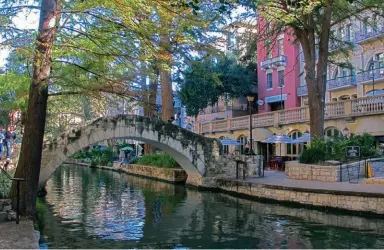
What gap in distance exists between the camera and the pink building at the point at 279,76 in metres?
38.6

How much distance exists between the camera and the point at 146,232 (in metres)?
11.6

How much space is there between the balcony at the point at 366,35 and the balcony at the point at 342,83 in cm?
297

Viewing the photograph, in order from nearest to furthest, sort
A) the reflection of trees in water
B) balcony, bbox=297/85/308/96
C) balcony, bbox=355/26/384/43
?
the reflection of trees in water
balcony, bbox=355/26/384/43
balcony, bbox=297/85/308/96

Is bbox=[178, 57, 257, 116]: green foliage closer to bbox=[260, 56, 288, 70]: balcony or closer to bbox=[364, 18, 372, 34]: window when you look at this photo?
bbox=[260, 56, 288, 70]: balcony

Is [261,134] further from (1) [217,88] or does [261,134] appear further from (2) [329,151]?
(2) [329,151]

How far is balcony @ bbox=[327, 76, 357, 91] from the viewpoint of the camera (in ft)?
109

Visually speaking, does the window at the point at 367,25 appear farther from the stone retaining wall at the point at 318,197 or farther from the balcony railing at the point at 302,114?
the stone retaining wall at the point at 318,197

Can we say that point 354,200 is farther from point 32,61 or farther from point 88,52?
point 32,61

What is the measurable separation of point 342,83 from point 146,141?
20530mm

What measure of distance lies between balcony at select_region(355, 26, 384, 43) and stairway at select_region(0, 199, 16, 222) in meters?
27.9

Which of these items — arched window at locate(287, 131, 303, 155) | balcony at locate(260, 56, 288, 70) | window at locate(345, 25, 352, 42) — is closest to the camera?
arched window at locate(287, 131, 303, 155)

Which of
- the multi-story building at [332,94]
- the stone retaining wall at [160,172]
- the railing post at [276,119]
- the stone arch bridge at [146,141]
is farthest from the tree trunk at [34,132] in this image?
the railing post at [276,119]

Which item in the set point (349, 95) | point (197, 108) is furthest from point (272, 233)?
point (197, 108)

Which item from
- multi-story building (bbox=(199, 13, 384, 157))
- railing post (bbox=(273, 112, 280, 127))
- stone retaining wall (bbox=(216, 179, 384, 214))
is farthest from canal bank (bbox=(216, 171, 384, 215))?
railing post (bbox=(273, 112, 280, 127))
